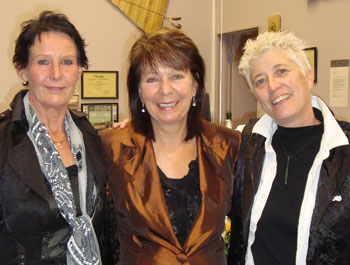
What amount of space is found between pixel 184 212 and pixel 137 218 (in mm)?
196

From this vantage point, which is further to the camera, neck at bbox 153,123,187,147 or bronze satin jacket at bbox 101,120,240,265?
neck at bbox 153,123,187,147

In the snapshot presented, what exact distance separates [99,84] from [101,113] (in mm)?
307

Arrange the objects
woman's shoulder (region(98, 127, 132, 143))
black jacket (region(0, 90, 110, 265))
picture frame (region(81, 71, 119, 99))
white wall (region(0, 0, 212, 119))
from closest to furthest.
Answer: black jacket (region(0, 90, 110, 265)) → woman's shoulder (region(98, 127, 132, 143)) → white wall (region(0, 0, 212, 119)) → picture frame (region(81, 71, 119, 99))

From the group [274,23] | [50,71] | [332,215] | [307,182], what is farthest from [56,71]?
[274,23]

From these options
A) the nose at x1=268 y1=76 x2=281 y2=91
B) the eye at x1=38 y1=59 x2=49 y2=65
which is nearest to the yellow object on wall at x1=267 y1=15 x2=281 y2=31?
the nose at x1=268 y1=76 x2=281 y2=91

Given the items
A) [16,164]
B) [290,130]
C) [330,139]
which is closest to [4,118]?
[16,164]

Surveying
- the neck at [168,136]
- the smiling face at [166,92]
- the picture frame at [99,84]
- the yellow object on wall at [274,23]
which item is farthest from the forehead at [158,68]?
the picture frame at [99,84]

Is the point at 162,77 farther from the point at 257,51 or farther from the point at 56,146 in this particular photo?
the point at 56,146

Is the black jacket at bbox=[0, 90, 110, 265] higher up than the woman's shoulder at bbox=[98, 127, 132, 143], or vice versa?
the woman's shoulder at bbox=[98, 127, 132, 143]

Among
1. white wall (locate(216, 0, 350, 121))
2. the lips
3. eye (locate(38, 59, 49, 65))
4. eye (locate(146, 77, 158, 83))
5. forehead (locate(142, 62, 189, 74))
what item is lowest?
the lips

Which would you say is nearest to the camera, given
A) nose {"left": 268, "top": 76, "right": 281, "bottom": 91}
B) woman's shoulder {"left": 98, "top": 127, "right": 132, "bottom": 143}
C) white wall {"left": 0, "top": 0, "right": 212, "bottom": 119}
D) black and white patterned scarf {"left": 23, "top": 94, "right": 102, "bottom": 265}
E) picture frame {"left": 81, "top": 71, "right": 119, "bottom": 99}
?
black and white patterned scarf {"left": 23, "top": 94, "right": 102, "bottom": 265}

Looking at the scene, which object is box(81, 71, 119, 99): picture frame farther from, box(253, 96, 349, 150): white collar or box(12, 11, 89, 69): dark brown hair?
box(253, 96, 349, 150): white collar

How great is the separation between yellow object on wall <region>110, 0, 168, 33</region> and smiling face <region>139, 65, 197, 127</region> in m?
2.65

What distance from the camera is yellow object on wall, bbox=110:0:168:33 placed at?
13.4ft
